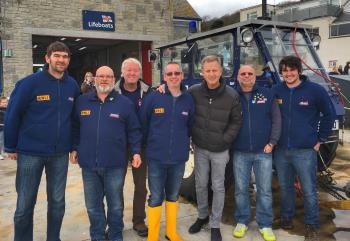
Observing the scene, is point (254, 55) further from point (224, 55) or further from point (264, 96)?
point (264, 96)

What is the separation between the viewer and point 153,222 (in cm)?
362

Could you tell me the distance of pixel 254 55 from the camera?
5254mm

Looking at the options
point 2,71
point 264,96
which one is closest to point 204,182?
point 264,96

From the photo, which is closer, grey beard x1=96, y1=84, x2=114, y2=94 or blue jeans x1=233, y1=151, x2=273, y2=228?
grey beard x1=96, y1=84, x2=114, y2=94

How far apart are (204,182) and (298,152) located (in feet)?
3.14

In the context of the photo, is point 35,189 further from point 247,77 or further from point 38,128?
point 247,77

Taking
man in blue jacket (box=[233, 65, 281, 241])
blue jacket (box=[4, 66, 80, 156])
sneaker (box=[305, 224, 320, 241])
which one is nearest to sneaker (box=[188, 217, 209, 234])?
man in blue jacket (box=[233, 65, 281, 241])

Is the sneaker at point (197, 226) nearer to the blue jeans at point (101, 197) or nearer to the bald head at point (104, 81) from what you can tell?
the blue jeans at point (101, 197)

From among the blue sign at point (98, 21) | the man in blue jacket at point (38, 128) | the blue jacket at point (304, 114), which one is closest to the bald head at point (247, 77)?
the blue jacket at point (304, 114)

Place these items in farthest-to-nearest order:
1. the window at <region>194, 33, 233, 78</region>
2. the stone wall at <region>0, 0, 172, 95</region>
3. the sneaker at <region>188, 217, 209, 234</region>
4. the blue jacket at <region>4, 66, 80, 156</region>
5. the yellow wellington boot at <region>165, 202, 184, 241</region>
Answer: the stone wall at <region>0, 0, 172, 95</region>
the window at <region>194, 33, 233, 78</region>
the sneaker at <region>188, 217, 209, 234</region>
the yellow wellington boot at <region>165, 202, 184, 241</region>
the blue jacket at <region>4, 66, 80, 156</region>

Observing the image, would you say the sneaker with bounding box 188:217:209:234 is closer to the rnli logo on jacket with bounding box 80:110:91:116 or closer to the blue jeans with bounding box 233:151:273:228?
the blue jeans with bounding box 233:151:273:228

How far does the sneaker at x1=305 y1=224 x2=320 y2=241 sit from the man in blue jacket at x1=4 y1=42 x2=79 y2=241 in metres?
2.40

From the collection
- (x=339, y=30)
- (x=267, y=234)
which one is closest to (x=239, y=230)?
(x=267, y=234)

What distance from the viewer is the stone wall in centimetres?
1095
